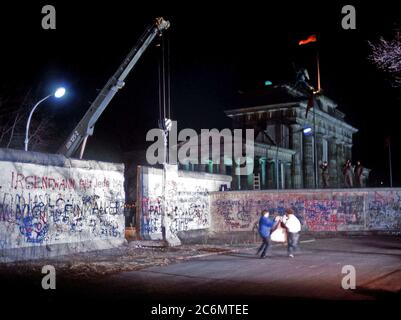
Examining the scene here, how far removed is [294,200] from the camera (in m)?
29.9

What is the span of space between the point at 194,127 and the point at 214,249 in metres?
41.2

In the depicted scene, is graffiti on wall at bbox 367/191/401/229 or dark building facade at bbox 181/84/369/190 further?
A: dark building facade at bbox 181/84/369/190

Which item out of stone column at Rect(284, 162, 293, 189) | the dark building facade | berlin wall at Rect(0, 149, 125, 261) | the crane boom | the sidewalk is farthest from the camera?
stone column at Rect(284, 162, 293, 189)

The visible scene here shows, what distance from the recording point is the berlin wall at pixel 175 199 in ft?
75.6

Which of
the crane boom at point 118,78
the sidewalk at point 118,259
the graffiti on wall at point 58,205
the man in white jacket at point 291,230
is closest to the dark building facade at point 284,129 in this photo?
the crane boom at point 118,78

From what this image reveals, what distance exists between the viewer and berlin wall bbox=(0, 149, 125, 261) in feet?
52.6

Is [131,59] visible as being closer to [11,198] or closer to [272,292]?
[11,198]

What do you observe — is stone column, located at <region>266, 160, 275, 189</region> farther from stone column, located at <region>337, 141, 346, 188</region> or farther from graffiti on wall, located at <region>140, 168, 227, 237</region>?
graffiti on wall, located at <region>140, 168, 227, 237</region>

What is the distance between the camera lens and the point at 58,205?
17.9 meters

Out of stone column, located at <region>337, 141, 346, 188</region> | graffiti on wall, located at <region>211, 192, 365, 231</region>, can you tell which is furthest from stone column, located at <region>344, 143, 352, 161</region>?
graffiti on wall, located at <region>211, 192, 365, 231</region>

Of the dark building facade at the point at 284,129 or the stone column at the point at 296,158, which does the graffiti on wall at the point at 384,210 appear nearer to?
the dark building facade at the point at 284,129

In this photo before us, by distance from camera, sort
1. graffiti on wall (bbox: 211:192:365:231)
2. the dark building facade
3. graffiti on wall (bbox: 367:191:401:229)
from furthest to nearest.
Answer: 1. the dark building facade
2. graffiti on wall (bbox: 211:192:365:231)
3. graffiti on wall (bbox: 367:191:401:229)

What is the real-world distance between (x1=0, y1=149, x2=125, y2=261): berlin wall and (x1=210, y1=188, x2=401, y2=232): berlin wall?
1009 centimetres
